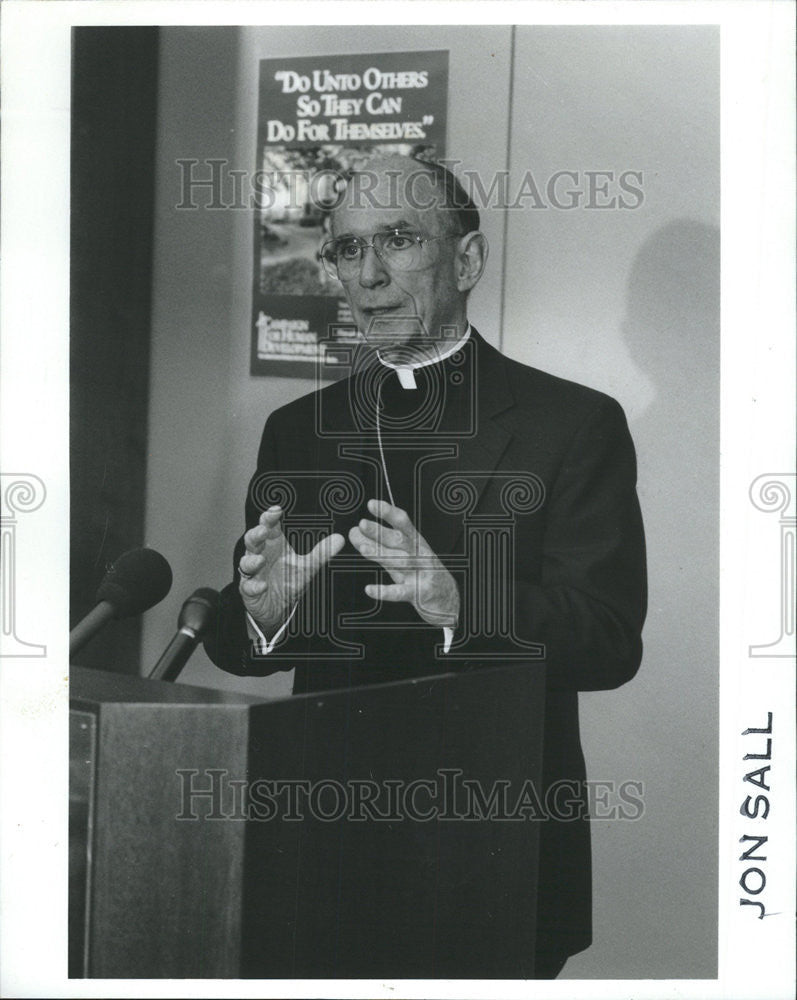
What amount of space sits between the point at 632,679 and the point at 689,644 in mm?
125

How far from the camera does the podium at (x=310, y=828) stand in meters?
1.91

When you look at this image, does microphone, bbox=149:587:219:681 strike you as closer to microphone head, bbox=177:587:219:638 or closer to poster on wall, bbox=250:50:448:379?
microphone head, bbox=177:587:219:638

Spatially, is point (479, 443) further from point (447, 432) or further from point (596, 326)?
point (596, 326)

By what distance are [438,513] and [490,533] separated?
10 centimetres

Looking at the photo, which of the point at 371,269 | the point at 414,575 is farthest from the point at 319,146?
the point at 414,575

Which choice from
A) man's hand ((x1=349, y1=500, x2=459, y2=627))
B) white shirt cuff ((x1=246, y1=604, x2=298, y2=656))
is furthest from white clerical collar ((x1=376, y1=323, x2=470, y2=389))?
white shirt cuff ((x1=246, y1=604, x2=298, y2=656))

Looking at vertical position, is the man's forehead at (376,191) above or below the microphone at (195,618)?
above

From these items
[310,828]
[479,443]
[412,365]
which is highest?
[412,365]

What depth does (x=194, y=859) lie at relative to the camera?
1970 mm

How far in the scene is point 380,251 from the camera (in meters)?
2.16

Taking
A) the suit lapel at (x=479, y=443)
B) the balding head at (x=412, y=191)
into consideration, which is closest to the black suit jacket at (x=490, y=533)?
the suit lapel at (x=479, y=443)

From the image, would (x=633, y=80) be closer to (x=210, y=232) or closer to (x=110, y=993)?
(x=210, y=232)

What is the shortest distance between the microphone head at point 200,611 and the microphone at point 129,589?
2.2 inches

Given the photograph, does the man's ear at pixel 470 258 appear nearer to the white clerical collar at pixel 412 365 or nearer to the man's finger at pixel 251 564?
the white clerical collar at pixel 412 365
